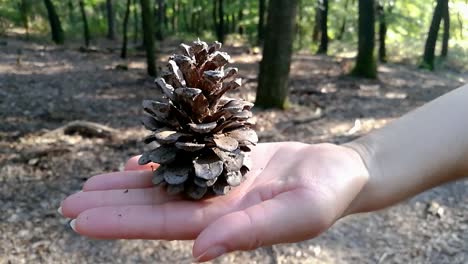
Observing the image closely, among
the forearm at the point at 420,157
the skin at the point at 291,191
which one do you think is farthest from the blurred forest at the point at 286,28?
the forearm at the point at 420,157

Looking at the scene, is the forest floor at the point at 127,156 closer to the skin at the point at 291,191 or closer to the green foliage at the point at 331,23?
the skin at the point at 291,191

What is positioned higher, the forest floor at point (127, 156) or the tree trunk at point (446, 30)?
the tree trunk at point (446, 30)

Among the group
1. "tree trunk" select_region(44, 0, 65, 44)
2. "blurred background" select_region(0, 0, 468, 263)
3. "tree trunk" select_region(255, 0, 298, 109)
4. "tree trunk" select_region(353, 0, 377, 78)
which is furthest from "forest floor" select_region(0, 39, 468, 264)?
"tree trunk" select_region(44, 0, 65, 44)

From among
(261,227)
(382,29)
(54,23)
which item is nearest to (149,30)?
(261,227)

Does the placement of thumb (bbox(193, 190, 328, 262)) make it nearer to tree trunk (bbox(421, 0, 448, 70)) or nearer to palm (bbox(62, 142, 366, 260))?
palm (bbox(62, 142, 366, 260))

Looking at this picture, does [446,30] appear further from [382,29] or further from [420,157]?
[420,157]

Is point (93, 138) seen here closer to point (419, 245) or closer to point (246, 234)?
point (419, 245)

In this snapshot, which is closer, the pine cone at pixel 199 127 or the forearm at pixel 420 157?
the pine cone at pixel 199 127
